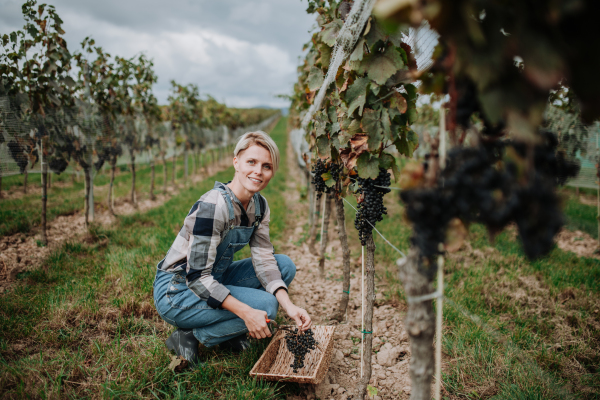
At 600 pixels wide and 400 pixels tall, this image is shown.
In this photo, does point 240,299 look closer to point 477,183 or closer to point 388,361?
point 388,361

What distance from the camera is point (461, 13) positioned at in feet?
2.01

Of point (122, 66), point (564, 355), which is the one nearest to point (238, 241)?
point (564, 355)

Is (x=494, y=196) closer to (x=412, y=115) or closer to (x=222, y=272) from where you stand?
(x=412, y=115)

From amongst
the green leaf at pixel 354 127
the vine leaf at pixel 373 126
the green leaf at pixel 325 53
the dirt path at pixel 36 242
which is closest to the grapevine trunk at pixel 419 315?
the vine leaf at pixel 373 126

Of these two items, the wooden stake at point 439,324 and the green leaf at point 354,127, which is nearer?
the wooden stake at point 439,324

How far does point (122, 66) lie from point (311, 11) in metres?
3.98

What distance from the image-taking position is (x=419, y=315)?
986 mm

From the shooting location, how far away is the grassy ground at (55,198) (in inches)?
174

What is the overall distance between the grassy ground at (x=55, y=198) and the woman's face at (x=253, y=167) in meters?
4.02

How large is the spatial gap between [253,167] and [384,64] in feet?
3.35

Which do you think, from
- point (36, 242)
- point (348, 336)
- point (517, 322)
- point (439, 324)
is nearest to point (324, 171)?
point (348, 336)

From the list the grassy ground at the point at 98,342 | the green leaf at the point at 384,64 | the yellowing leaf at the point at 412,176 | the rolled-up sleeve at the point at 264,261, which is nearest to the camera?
the yellowing leaf at the point at 412,176

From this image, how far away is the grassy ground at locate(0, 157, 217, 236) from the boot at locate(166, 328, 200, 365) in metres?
3.65

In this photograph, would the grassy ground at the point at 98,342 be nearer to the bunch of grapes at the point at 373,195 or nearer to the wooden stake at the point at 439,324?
the wooden stake at the point at 439,324
